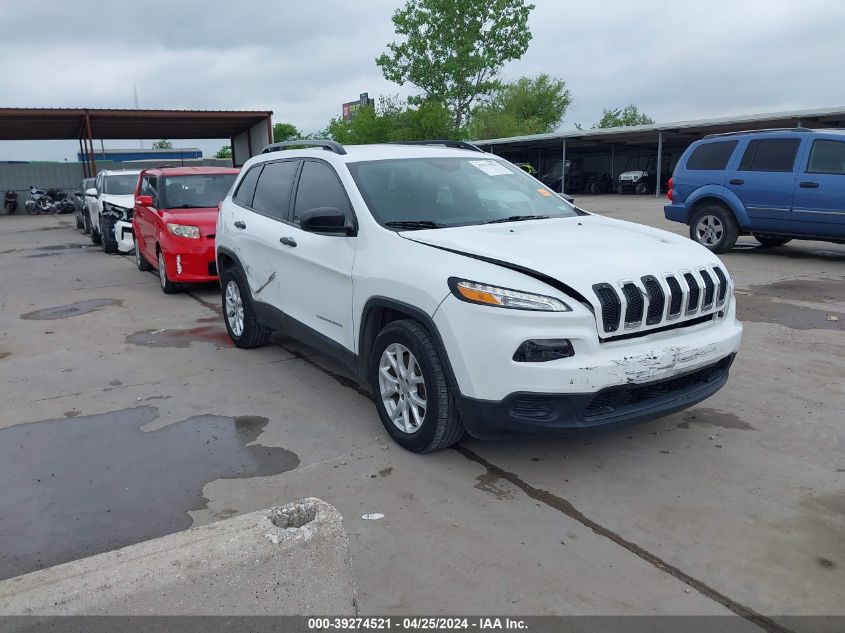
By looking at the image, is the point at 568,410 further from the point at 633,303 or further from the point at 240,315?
the point at 240,315

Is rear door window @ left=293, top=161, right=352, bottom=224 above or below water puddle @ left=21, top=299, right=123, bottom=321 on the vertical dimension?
above

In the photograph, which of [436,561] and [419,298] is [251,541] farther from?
[419,298]

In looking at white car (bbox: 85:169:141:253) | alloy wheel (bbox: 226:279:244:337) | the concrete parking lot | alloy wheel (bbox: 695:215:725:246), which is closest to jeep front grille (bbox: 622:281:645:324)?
the concrete parking lot

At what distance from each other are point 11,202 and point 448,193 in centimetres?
3943

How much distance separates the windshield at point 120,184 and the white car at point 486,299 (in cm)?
1034

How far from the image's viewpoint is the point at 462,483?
3.56 meters

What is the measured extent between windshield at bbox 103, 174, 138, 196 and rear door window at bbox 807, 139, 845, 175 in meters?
12.3

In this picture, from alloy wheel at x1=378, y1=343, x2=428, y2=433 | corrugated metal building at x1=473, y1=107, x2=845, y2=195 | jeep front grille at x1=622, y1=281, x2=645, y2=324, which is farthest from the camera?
corrugated metal building at x1=473, y1=107, x2=845, y2=195

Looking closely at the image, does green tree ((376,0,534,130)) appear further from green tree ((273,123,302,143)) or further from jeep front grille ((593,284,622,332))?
jeep front grille ((593,284,622,332))

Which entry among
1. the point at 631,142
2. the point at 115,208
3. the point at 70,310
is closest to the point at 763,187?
the point at 70,310

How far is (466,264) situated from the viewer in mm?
3492

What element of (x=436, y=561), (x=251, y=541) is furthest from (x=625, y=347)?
(x=251, y=541)

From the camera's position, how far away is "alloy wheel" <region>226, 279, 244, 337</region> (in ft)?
20.2

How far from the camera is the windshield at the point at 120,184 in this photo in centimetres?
1398
